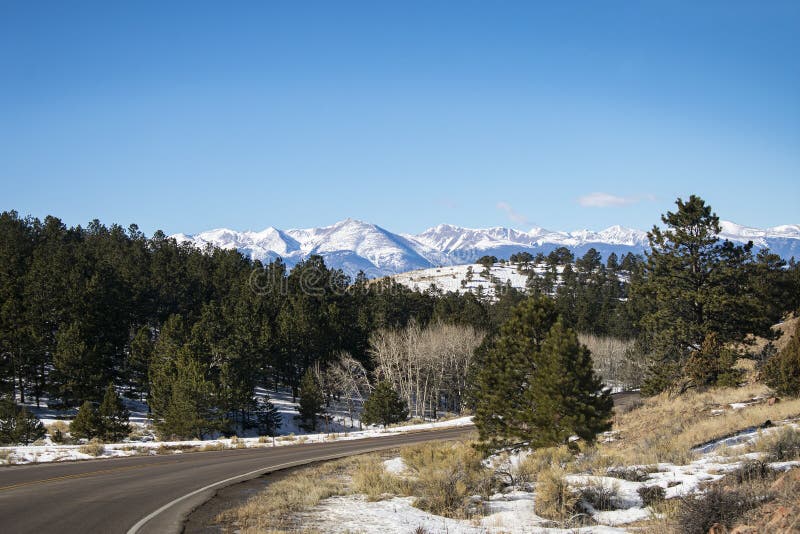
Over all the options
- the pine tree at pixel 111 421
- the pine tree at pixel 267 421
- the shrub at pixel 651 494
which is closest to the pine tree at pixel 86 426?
the pine tree at pixel 111 421

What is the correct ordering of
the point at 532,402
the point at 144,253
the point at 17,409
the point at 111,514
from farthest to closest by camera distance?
the point at 144,253, the point at 17,409, the point at 532,402, the point at 111,514

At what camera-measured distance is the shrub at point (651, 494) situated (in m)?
11.4

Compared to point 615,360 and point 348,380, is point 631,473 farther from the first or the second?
point 615,360

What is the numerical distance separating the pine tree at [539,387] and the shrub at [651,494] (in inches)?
283

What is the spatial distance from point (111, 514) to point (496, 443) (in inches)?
530

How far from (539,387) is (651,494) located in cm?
816

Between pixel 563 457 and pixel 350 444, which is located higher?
pixel 563 457

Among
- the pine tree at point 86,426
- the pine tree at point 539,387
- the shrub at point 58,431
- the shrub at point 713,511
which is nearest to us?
the shrub at point 713,511

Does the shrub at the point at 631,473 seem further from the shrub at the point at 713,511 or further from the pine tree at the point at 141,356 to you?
the pine tree at the point at 141,356

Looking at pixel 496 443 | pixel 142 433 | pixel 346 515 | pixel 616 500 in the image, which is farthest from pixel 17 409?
pixel 616 500

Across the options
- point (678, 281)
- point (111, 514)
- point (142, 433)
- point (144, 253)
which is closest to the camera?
point (111, 514)

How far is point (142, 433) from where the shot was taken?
48.7 m

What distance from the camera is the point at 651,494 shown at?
1172 cm

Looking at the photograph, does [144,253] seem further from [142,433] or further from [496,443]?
[496,443]
